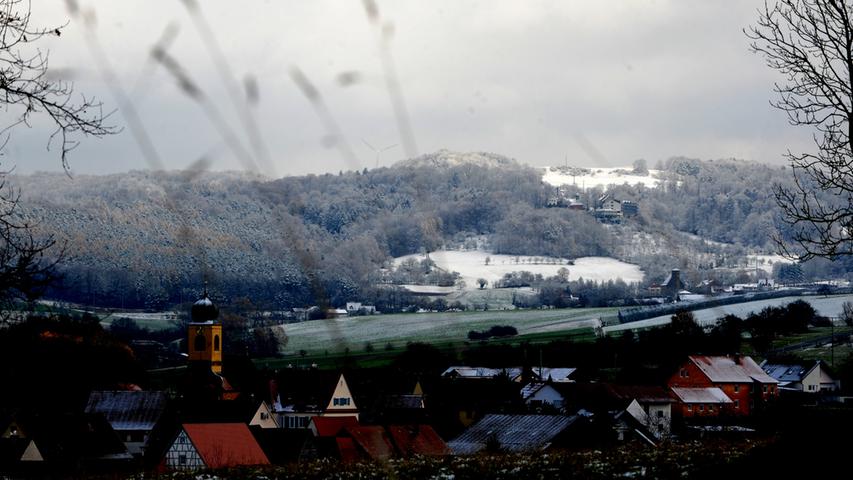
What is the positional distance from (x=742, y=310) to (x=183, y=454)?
10790 cm

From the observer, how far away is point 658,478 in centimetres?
1819

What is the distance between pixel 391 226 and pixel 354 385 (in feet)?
235

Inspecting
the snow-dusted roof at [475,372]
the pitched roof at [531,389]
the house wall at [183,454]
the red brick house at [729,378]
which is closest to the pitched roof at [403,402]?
the pitched roof at [531,389]

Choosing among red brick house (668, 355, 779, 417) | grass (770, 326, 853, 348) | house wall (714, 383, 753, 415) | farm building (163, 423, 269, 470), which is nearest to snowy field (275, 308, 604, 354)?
red brick house (668, 355, 779, 417)

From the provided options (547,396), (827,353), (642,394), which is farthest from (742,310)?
(642,394)

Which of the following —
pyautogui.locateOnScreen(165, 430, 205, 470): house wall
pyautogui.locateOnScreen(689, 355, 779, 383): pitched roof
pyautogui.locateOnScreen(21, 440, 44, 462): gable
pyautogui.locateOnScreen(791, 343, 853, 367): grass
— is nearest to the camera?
pyautogui.locateOnScreen(165, 430, 205, 470): house wall

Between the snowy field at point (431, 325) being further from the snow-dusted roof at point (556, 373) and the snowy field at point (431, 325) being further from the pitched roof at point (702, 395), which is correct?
the pitched roof at point (702, 395)

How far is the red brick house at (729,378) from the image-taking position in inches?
3536

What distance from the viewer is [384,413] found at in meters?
71.3

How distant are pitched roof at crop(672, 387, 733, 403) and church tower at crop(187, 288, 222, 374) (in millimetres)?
36967

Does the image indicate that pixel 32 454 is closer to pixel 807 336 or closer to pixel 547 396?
pixel 547 396

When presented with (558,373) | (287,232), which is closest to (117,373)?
(558,373)

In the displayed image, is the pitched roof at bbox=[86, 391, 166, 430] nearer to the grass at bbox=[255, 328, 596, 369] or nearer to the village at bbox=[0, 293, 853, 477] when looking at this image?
the village at bbox=[0, 293, 853, 477]

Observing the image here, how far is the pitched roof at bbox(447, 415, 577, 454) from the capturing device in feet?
136
